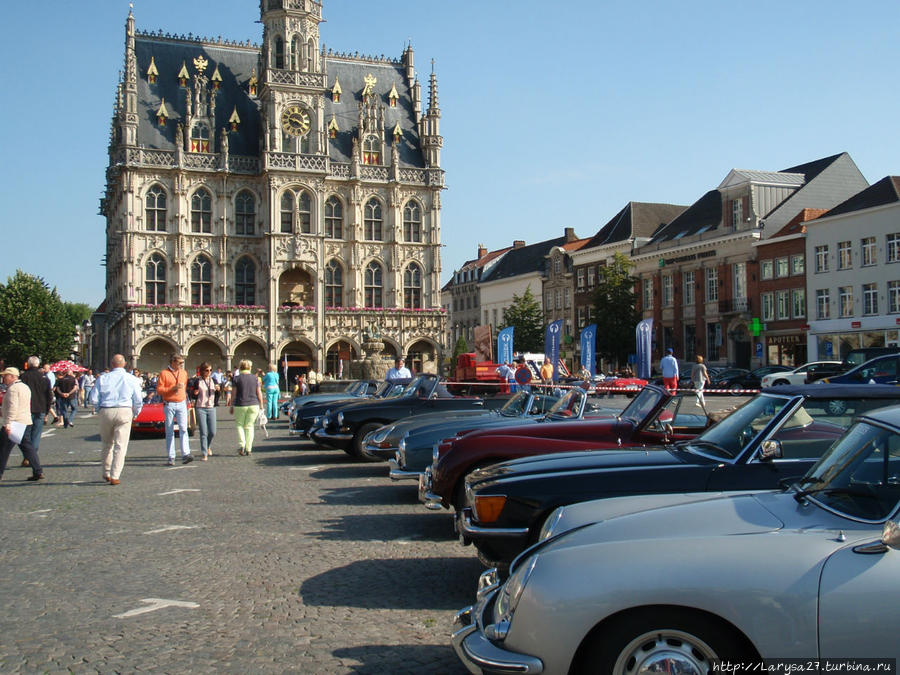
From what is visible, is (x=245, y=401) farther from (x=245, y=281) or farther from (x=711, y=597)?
(x=245, y=281)

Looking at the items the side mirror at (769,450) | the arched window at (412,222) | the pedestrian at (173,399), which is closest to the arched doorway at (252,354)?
the arched window at (412,222)

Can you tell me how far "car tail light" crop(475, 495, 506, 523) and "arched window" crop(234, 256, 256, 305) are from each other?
52778 millimetres

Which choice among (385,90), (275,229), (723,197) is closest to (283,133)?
(275,229)

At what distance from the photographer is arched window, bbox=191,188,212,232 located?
2222 inches

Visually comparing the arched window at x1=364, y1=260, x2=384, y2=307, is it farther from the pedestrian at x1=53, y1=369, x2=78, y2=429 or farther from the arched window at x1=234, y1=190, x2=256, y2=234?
the pedestrian at x1=53, y1=369, x2=78, y2=429

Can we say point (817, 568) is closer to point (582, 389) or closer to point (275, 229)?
point (582, 389)

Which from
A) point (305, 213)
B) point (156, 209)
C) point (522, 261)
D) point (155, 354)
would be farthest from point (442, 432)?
point (522, 261)

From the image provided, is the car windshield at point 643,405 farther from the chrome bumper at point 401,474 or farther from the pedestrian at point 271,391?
the pedestrian at point 271,391

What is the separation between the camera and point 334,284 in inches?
2325

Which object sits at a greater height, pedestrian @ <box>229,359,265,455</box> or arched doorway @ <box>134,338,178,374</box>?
arched doorway @ <box>134,338,178,374</box>

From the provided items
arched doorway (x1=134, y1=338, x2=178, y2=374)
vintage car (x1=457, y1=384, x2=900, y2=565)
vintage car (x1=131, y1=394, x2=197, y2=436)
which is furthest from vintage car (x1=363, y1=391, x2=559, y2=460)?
arched doorway (x1=134, y1=338, x2=178, y2=374)

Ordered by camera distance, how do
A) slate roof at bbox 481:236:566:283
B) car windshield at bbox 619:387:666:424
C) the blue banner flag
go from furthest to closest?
slate roof at bbox 481:236:566:283 < the blue banner flag < car windshield at bbox 619:387:666:424

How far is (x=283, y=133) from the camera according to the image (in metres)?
57.2

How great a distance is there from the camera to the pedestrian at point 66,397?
25469mm
